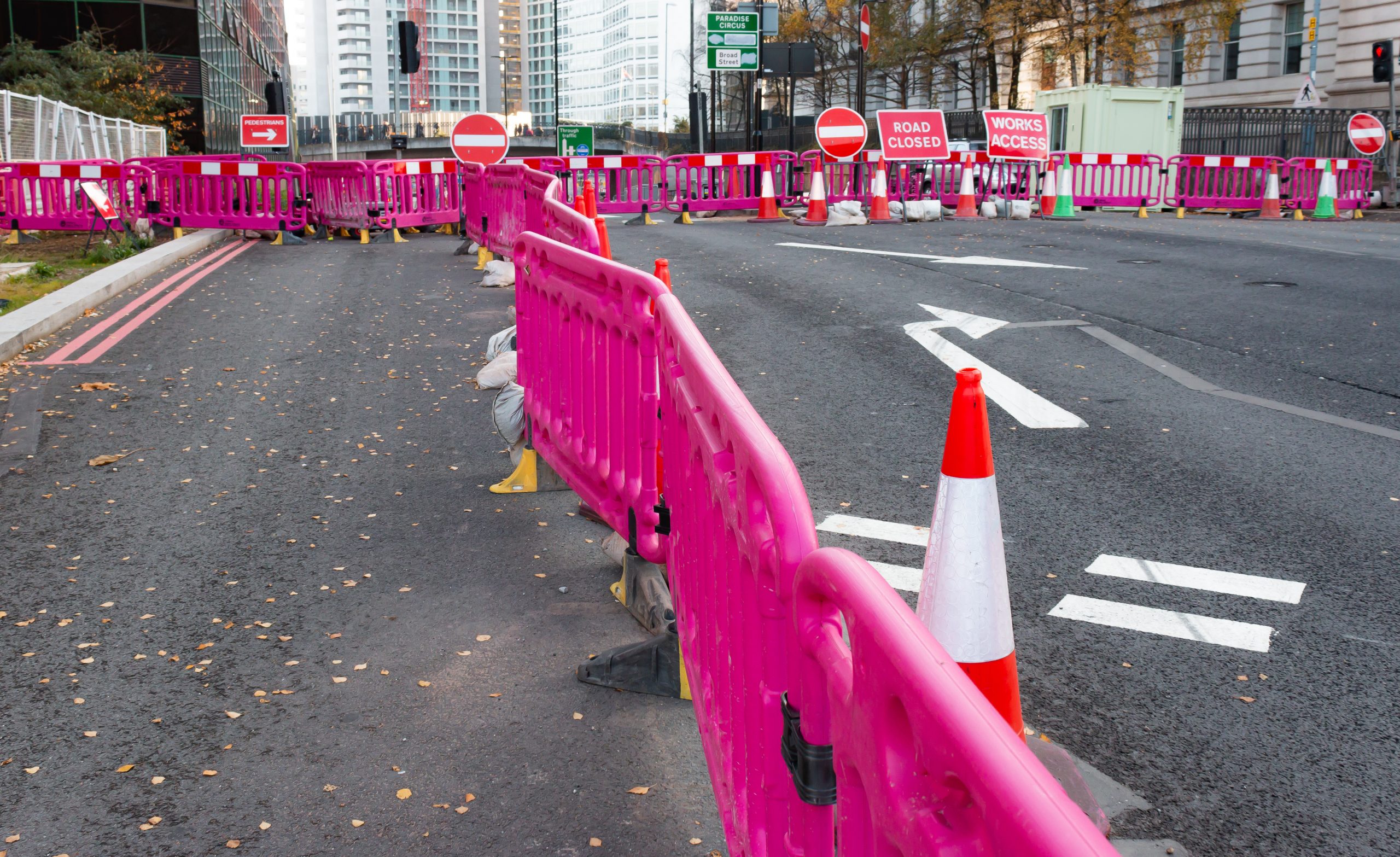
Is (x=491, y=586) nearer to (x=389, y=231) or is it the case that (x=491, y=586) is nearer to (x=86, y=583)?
(x=86, y=583)

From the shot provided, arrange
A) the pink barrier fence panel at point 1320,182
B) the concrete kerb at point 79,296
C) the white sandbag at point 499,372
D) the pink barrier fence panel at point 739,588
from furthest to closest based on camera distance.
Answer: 1. the pink barrier fence panel at point 1320,182
2. the concrete kerb at point 79,296
3. the white sandbag at point 499,372
4. the pink barrier fence panel at point 739,588

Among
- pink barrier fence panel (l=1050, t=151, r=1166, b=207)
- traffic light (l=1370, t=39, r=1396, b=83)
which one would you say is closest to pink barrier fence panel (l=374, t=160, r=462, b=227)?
pink barrier fence panel (l=1050, t=151, r=1166, b=207)

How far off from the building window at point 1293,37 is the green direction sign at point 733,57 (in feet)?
62.6

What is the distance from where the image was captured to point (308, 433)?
279 inches

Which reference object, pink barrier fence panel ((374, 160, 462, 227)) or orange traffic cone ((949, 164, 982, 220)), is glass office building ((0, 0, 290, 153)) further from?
orange traffic cone ((949, 164, 982, 220))

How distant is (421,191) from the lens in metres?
21.1

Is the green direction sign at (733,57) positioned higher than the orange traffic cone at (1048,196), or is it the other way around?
the green direction sign at (733,57)

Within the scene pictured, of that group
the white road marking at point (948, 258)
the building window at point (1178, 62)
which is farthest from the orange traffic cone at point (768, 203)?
the building window at point (1178, 62)

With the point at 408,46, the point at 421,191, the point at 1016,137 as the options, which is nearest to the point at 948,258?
the point at 421,191

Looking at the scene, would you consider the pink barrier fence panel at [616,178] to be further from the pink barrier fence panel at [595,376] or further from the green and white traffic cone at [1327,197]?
the pink barrier fence panel at [595,376]

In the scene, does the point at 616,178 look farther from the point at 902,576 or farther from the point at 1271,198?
the point at 902,576

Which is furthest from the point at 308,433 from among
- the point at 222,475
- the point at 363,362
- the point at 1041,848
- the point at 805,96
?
the point at 805,96

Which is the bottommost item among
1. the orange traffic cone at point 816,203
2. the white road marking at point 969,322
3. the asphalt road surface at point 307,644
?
the asphalt road surface at point 307,644

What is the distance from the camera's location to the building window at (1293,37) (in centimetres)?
4012
